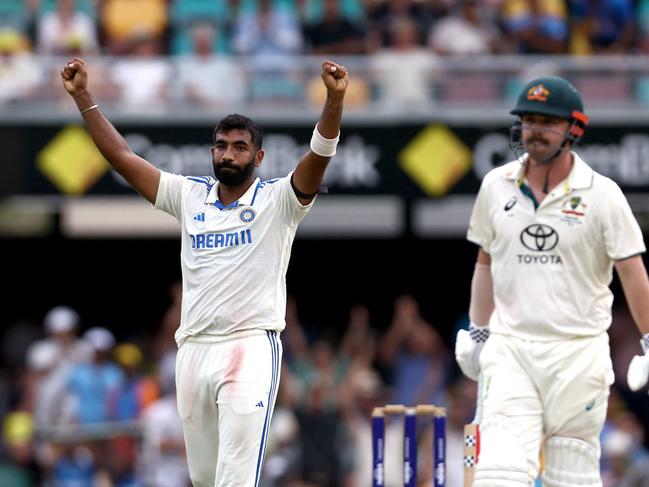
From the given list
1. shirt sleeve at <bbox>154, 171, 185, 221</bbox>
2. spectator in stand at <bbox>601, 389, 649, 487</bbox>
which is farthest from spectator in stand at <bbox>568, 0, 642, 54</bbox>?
shirt sleeve at <bbox>154, 171, 185, 221</bbox>

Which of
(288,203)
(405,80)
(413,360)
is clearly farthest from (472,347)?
(405,80)

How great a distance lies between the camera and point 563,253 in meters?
7.33

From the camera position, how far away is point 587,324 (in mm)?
7383

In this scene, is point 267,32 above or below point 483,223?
above

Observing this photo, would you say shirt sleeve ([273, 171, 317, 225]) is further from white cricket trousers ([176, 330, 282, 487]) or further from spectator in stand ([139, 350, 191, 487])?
spectator in stand ([139, 350, 191, 487])

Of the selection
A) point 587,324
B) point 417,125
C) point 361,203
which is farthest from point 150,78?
point 587,324

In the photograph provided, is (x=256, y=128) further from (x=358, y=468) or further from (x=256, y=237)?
(x=358, y=468)

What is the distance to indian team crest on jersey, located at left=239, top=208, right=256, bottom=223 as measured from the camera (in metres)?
7.47

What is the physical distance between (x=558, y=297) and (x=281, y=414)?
21.2ft

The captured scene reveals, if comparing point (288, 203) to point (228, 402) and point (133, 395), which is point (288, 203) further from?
point (133, 395)

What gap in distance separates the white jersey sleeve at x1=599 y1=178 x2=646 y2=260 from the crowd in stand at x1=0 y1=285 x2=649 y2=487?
17.5 feet

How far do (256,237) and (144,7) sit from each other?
9.07 m

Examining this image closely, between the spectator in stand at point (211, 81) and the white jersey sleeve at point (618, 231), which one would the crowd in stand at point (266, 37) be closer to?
the spectator in stand at point (211, 81)

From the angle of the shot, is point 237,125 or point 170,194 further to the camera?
point 170,194
